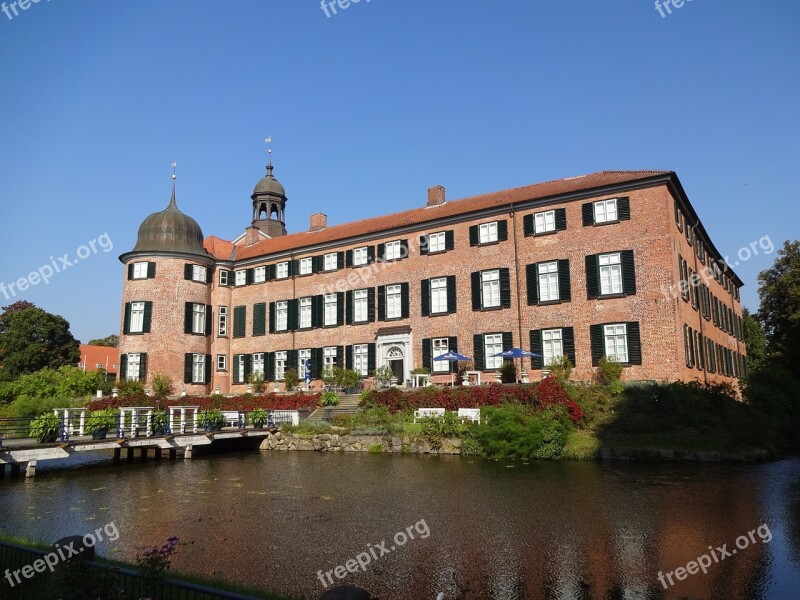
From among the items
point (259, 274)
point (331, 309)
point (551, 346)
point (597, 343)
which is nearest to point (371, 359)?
point (331, 309)

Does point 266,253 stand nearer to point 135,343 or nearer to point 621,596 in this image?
point 135,343

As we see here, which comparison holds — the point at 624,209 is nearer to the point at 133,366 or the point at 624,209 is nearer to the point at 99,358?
the point at 133,366

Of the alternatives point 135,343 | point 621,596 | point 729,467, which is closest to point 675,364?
point 729,467

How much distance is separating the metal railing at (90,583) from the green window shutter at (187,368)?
101ft

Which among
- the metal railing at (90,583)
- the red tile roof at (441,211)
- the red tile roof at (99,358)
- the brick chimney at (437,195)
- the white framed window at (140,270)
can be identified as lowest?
the metal railing at (90,583)

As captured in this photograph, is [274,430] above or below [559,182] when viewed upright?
below

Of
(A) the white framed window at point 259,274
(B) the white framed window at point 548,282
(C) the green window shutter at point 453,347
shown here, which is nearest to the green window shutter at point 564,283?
(B) the white framed window at point 548,282

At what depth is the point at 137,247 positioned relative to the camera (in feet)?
115

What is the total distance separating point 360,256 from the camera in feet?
107

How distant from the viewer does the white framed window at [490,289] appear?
27.7m

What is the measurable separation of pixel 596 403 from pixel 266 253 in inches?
875

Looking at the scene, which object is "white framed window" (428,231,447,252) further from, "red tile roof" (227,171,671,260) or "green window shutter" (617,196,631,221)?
"green window shutter" (617,196,631,221)

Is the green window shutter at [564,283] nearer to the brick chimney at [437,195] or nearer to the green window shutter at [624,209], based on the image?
the green window shutter at [624,209]

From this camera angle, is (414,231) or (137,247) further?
(137,247)
